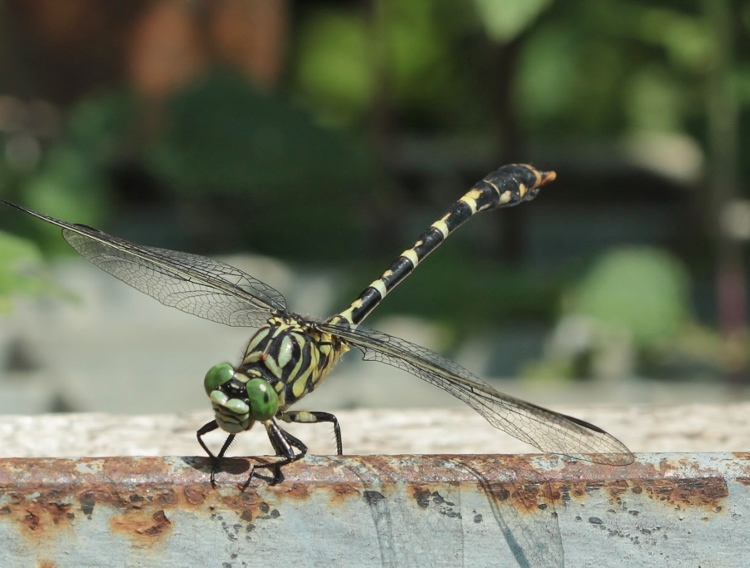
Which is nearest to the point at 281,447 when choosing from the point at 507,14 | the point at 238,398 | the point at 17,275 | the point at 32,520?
the point at 238,398

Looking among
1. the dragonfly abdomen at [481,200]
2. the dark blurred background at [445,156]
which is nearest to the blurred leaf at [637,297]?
the dark blurred background at [445,156]

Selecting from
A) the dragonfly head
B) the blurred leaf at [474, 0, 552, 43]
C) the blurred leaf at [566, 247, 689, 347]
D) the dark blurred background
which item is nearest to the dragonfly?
the dragonfly head

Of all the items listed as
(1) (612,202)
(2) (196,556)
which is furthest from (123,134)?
(2) (196,556)

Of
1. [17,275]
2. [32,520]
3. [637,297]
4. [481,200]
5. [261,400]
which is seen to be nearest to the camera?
[32,520]

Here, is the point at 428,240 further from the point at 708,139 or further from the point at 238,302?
the point at 708,139

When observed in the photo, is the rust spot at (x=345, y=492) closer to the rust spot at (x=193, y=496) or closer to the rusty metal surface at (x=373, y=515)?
the rusty metal surface at (x=373, y=515)

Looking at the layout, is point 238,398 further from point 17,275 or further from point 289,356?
point 17,275
